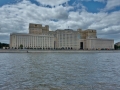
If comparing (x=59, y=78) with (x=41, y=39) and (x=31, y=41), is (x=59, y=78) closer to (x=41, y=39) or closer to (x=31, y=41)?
(x=31, y=41)

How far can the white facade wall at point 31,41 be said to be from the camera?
172250mm

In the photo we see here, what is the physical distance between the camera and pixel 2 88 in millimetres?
11453

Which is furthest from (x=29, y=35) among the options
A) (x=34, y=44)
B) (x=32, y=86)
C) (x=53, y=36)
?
(x=32, y=86)

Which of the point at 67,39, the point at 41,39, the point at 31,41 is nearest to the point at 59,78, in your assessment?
the point at 31,41

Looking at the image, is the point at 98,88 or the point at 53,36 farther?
the point at 53,36

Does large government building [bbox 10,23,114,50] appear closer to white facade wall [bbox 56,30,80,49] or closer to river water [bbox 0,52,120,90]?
white facade wall [bbox 56,30,80,49]

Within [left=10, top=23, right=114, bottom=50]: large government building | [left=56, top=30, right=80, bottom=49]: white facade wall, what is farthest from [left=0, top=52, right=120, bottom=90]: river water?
[left=56, top=30, right=80, bottom=49]: white facade wall

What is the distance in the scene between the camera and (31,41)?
18050 cm

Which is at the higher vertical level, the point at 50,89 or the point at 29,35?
the point at 29,35

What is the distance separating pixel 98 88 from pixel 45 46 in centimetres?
17930

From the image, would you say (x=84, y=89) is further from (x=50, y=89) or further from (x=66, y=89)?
(x=50, y=89)

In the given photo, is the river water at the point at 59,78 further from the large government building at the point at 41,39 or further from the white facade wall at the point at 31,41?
the large government building at the point at 41,39

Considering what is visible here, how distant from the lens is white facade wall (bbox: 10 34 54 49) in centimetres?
17225

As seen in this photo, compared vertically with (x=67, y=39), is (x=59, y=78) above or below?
below
